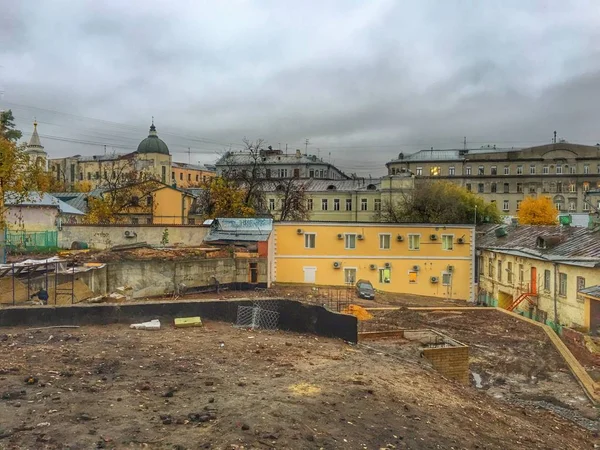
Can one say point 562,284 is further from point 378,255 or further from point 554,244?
point 378,255

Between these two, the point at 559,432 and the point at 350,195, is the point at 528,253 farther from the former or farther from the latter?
the point at 350,195

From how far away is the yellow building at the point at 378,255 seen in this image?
103ft

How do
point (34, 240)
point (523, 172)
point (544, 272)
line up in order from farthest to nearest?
Answer: 1. point (523, 172)
2. point (34, 240)
3. point (544, 272)

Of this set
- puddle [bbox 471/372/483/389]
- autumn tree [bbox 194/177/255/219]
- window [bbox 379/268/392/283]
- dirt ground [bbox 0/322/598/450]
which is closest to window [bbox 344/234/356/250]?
window [bbox 379/268/392/283]

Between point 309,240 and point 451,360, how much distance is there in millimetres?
20368

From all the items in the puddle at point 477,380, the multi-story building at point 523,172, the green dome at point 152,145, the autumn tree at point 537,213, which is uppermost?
the green dome at point 152,145

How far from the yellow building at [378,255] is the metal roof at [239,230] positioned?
12.3ft

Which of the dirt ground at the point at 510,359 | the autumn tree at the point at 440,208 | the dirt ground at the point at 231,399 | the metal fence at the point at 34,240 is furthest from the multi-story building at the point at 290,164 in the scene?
the dirt ground at the point at 231,399

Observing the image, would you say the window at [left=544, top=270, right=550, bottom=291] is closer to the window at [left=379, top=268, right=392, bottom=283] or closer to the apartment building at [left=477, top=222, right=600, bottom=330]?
the apartment building at [left=477, top=222, right=600, bottom=330]

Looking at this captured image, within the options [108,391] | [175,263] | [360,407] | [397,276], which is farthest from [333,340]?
[397,276]

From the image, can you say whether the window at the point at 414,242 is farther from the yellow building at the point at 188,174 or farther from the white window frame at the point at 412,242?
the yellow building at the point at 188,174

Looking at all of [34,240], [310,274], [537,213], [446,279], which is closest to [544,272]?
[446,279]

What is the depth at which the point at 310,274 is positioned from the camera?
31500mm

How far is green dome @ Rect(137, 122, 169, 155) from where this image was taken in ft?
252
